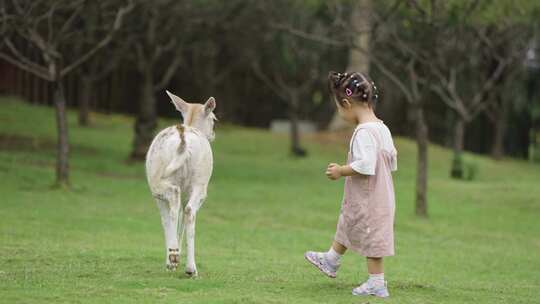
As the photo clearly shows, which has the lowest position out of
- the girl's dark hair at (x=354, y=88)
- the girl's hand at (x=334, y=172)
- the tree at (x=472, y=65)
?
the girl's hand at (x=334, y=172)

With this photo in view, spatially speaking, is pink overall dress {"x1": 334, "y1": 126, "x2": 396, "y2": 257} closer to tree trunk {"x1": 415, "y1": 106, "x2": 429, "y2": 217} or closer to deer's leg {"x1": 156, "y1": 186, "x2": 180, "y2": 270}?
deer's leg {"x1": 156, "y1": 186, "x2": 180, "y2": 270}

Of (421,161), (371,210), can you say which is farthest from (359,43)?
(371,210)

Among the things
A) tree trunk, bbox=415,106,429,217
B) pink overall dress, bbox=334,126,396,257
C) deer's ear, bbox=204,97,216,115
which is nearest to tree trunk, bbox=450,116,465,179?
tree trunk, bbox=415,106,429,217

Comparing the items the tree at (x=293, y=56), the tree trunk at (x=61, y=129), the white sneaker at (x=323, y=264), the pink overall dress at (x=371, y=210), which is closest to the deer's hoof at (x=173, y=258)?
the white sneaker at (x=323, y=264)

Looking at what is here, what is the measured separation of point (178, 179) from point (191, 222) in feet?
1.46

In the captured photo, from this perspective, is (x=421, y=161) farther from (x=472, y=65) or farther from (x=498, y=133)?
(x=498, y=133)

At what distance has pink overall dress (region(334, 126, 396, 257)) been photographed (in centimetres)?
847

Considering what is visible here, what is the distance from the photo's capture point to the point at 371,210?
8492 mm

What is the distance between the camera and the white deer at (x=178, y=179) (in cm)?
927

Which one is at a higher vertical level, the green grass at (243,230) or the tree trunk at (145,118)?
the tree trunk at (145,118)

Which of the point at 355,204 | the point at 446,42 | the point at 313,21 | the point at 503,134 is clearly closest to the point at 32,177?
the point at 446,42

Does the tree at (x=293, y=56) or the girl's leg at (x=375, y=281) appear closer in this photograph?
the girl's leg at (x=375, y=281)

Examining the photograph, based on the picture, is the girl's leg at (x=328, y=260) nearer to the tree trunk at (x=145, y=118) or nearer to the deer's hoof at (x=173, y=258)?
the deer's hoof at (x=173, y=258)

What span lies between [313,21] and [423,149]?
42.1ft
